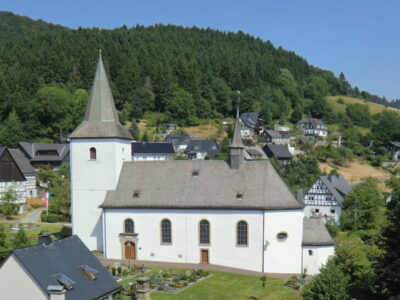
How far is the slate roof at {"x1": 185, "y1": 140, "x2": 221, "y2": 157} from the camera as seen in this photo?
105 metres

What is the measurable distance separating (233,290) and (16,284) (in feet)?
61.0

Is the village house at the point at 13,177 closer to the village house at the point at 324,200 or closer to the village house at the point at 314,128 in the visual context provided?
the village house at the point at 324,200

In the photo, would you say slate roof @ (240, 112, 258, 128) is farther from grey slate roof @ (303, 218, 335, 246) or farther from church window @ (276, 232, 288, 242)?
church window @ (276, 232, 288, 242)

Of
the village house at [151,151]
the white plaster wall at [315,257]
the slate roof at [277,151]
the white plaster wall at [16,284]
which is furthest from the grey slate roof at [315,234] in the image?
the slate roof at [277,151]

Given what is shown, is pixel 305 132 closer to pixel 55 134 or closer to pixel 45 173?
pixel 55 134

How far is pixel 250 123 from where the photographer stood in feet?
462

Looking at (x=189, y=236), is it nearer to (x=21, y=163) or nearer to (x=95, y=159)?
(x=95, y=159)

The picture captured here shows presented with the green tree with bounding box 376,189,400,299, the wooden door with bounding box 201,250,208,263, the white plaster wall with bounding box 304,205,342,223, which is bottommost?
the white plaster wall with bounding box 304,205,342,223

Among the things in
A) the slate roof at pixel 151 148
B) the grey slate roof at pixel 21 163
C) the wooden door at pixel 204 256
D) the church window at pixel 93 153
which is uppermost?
the church window at pixel 93 153

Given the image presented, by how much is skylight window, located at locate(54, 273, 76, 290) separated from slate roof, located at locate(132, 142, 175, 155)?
7708cm

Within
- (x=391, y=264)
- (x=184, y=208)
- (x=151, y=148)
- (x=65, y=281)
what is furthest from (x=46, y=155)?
(x=391, y=264)

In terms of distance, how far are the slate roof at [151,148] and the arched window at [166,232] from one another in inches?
2216

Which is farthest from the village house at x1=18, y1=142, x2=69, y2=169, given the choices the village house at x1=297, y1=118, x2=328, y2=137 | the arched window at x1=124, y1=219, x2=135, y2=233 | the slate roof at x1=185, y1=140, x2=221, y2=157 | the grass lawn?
the village house at x1=297, y1=118, x2=328, y2=137

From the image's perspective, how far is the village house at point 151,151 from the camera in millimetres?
99050
